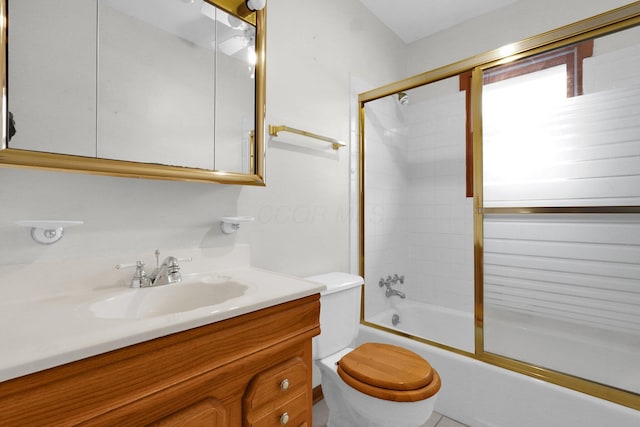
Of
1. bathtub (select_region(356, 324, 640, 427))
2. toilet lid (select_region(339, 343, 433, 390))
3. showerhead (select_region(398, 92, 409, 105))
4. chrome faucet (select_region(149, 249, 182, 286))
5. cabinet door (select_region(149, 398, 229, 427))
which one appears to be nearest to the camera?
Result: cabinet door (select_region(149, 398, 229, 427))

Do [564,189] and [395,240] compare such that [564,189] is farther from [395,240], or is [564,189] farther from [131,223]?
[131,223]

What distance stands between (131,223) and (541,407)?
5.93 ft

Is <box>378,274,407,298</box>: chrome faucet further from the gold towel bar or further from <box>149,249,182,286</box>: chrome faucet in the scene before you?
<box>149,249,182,286</box>: chrome faucet

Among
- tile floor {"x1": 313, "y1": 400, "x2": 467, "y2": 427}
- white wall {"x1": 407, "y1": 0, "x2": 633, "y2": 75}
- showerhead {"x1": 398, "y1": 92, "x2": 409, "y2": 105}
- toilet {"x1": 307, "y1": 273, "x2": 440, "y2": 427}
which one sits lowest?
tile floor {"x1": 313, "y1": 400, "x2": 467, "y2": 427}

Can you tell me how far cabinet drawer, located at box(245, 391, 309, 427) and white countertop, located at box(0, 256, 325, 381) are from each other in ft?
0.95

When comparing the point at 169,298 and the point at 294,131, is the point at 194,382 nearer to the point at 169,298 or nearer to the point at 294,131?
the point at 169,298

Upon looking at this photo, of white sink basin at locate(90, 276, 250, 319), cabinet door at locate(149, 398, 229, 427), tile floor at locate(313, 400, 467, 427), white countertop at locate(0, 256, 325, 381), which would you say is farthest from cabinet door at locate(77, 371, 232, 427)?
tile floor at locate(313, 400, 467, 427)

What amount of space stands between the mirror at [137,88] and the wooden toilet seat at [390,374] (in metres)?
0.87

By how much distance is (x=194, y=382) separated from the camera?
658mm

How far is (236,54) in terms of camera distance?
1.27m

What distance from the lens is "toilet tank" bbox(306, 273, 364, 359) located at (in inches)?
55.1

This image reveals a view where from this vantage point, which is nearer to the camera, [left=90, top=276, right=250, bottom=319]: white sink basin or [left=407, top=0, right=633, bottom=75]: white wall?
[left=90, top=276, right=250, bottom=319]: white sink basin

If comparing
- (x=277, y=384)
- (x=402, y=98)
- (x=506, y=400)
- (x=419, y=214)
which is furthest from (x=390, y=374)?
A: (x=402, y=98)

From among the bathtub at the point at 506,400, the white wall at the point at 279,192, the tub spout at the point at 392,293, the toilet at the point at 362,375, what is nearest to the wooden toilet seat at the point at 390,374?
the toilet at the point at 362,375
